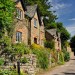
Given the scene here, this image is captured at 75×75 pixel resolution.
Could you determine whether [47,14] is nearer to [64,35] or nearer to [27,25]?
[64,35]

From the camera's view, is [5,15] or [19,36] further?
[19,36]

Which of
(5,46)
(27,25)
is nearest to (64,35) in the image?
(27,25)

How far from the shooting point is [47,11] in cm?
8094

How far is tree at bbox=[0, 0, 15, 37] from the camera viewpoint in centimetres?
2303

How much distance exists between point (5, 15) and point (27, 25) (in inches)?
578

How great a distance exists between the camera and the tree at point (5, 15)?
2303 cm

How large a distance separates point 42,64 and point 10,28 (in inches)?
266

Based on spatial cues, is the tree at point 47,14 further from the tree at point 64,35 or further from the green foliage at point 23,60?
the green foliage at point 23,60

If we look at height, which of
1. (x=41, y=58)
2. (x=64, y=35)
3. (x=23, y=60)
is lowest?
(x=23, y=60)

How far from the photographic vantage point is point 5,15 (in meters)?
23.0

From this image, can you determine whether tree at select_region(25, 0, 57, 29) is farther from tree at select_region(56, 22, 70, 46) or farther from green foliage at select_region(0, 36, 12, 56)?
green foliage at select_region(0, 36, 12, 56)

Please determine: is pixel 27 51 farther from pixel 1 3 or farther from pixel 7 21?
pixel 1 3

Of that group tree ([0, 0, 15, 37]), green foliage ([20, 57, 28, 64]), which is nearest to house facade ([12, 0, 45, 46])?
tree ([0, 0, 15, 37])

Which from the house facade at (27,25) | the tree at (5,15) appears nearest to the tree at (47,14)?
Answer: the house facade at (27,25)
